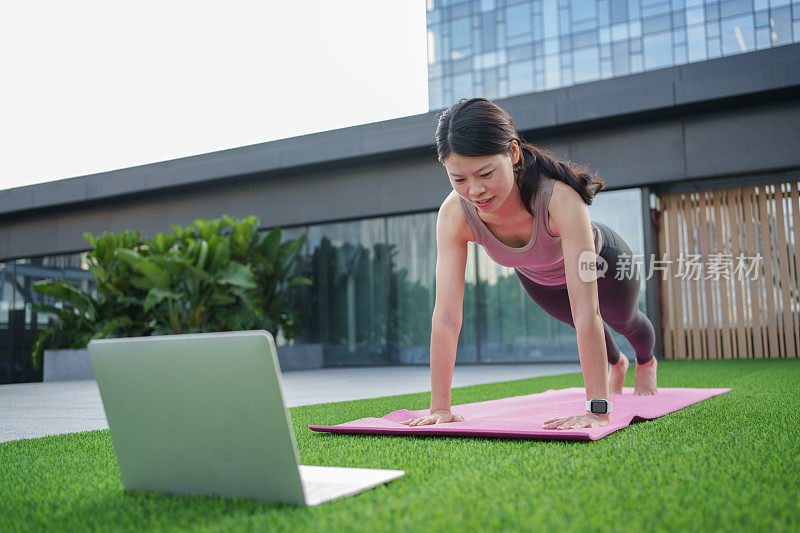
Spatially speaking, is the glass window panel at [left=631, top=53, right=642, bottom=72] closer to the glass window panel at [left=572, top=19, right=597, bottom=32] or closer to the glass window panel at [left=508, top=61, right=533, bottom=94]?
the glass window panel at [left=572, top=19, right=597, bottom=32]

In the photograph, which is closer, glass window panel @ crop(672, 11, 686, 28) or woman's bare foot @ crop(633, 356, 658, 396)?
woman's bare foot @ crop(633, 356, 658, 396)

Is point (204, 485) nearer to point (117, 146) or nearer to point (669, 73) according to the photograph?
point (669, 73)

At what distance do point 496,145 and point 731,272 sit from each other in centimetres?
800

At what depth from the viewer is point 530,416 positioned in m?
2.58

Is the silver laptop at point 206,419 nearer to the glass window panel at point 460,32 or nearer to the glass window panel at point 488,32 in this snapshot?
the glass window panel at point 460,32

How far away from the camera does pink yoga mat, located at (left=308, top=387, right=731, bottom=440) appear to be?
1.99m

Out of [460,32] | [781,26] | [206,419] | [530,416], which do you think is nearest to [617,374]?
[530,416]

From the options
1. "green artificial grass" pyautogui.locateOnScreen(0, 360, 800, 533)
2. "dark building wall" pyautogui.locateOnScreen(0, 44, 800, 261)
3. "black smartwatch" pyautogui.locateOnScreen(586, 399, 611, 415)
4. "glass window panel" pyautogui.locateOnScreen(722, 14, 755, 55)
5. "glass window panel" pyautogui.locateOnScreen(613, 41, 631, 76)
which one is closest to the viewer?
"green artificial grass" pyautogui.locateOnScreen(0, 360, 800, 533)

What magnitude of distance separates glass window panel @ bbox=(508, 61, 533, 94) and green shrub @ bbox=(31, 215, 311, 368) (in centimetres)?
1115

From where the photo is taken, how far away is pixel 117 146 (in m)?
11.7

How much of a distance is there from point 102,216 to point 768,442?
1245 centimetres

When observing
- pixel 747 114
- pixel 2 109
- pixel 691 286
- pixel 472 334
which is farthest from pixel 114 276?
pixel 747 114

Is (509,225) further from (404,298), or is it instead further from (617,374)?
(404,298)

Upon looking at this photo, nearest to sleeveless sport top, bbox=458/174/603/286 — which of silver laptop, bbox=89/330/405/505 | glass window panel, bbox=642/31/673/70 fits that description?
silver laptop, bbox=89/330/405/505
